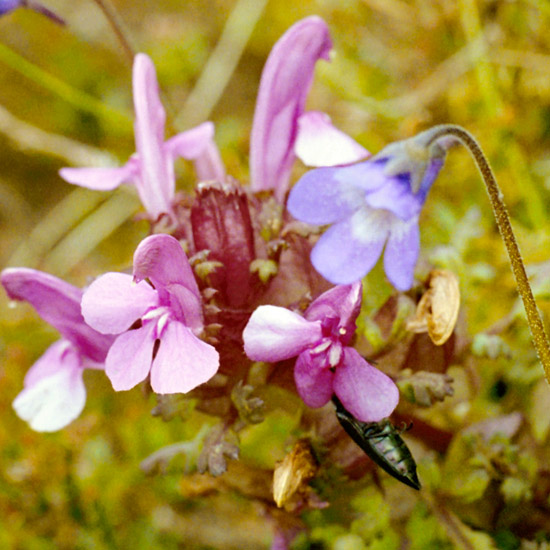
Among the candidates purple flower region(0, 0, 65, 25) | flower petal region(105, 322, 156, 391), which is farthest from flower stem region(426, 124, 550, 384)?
purple flower region(0, 0, 65, 25)

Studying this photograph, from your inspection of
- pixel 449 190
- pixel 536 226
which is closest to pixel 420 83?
pixel 449 190

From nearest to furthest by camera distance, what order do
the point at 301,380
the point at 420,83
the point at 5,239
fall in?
the point at 301,380
the point at 420,83
the point at 5,239

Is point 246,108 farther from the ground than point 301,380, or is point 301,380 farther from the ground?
point 301,380

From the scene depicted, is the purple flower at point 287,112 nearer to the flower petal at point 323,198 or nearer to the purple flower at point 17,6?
the flower petal at point 323,198

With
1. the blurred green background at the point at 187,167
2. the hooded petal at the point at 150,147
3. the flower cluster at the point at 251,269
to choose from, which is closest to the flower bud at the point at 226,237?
the flower cluster at the point at 251,269

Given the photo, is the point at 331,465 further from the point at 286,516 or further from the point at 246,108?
the point at 246,108
